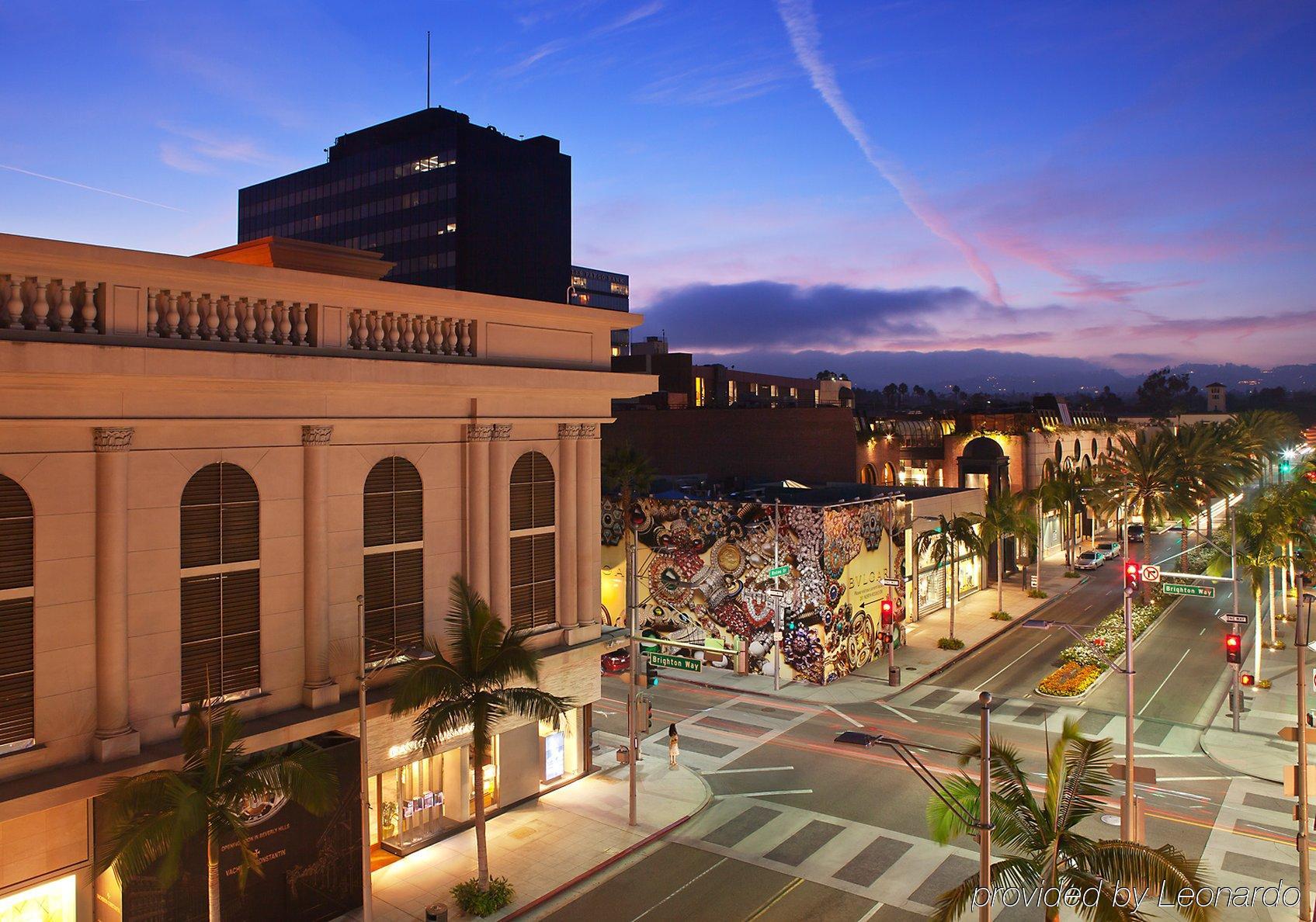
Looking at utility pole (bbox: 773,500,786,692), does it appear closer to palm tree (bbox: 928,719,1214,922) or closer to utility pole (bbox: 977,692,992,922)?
palm tree (bbox: 928,719,1214,922)

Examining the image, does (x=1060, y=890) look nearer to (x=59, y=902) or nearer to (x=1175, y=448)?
(x=59, y=902)

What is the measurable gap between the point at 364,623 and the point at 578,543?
23.6 ft

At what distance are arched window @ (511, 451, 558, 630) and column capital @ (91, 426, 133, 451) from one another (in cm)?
1017

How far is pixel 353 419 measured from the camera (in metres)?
21.5

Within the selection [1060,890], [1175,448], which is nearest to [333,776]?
[1060,890]

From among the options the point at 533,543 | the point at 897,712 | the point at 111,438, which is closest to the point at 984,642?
the point at 897,712

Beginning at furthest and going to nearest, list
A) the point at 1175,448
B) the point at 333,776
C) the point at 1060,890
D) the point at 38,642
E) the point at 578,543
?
the point at 1175,448 → the point at 578,543 → the point at 333,776 → the point at 38,642 → the point at 1060,890

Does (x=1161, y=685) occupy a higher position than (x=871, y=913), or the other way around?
(x=871, y=913)

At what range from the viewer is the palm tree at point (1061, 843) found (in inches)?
543

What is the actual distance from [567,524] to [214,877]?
42.3ft

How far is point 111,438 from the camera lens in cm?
1727

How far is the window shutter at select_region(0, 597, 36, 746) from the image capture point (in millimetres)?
16172

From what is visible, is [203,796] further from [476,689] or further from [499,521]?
[499,521]

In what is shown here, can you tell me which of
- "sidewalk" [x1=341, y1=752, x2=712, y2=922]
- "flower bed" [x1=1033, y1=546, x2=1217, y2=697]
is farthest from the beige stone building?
"flower bed" [x1=1033, y1=546, x2=1217, y2=697]
